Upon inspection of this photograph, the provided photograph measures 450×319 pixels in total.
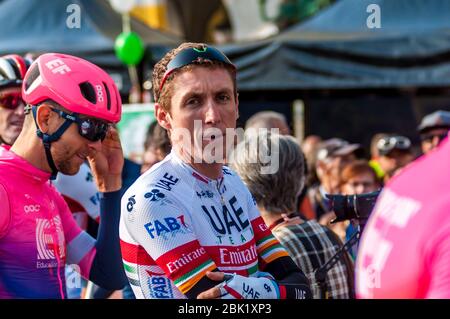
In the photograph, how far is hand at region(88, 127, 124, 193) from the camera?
3.18 m

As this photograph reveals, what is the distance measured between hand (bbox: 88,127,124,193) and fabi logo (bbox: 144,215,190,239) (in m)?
0.77

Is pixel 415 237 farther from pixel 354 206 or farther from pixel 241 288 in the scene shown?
pixel 354 206

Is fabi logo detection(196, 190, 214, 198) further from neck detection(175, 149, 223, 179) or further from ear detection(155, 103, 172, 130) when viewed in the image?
ear detection(155, 103, 172, 130)

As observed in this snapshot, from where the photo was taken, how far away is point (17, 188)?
2.82 metres

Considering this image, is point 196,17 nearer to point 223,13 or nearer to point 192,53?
point 223,13

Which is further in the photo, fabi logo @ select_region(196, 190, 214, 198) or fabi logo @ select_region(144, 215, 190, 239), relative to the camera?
fabi logo @ select_region(196, 190, 214, 198)

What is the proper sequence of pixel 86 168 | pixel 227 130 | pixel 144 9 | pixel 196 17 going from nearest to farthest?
1. pixel 227 130
2. pixel 86 168
3. pixel 144 9
4. pixel 196 17

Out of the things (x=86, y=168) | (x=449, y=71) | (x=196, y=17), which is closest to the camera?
(x=86, y=168)

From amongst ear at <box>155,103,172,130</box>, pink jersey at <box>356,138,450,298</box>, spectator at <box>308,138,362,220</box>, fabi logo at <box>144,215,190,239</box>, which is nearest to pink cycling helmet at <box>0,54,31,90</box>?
ear at <box>155,103,172,130</box>

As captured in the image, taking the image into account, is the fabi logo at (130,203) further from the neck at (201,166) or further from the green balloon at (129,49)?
the green balloon at (129,49)

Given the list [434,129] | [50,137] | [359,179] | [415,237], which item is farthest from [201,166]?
[434,129]

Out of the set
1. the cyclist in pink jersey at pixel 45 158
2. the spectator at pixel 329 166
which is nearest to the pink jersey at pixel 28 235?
the cyclist in pink jersey at pixel 45 158

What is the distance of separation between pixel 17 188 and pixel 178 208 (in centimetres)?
62
